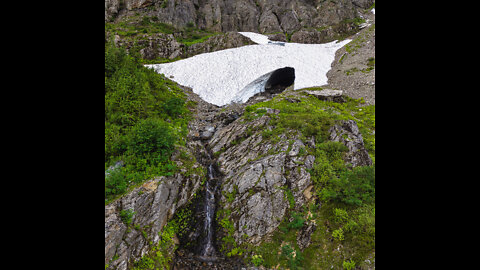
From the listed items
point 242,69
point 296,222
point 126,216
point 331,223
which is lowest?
point 296,222

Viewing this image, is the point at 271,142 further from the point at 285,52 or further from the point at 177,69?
the point at 285,52

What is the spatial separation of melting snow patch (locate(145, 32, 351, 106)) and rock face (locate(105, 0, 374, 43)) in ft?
44.4

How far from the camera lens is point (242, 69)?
1138 inches

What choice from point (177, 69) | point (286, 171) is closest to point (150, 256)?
point (286, 171)

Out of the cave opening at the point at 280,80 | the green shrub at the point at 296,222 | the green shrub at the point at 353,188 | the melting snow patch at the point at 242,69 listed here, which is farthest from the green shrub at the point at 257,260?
the cave opening at the point at 280,80

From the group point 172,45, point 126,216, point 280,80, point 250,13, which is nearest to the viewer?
point 126,216

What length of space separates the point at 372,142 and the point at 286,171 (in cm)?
775

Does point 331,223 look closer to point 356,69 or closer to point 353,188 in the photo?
point 353,188

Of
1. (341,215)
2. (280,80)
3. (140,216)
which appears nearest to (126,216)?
(140,216)

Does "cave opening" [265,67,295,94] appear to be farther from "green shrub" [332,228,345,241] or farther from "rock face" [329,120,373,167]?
"green shrub" [332,228,345,241]

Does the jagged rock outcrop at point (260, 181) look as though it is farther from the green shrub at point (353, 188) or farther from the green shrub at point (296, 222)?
the green shrub at point (353, 188)

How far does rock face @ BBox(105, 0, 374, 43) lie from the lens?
46281 mm

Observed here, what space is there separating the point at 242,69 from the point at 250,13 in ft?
104

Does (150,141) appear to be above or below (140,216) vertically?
above
